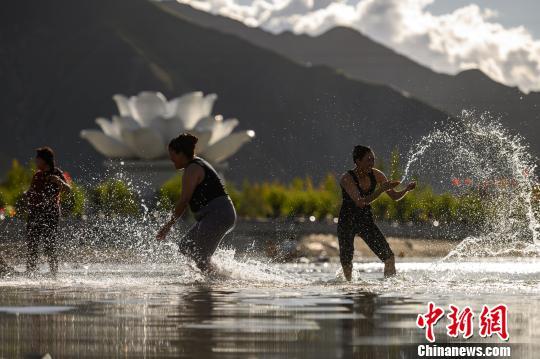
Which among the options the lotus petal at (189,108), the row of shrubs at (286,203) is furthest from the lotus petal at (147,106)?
the row of shrubs at (286,203)

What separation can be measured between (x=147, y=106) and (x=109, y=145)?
3.48 meters

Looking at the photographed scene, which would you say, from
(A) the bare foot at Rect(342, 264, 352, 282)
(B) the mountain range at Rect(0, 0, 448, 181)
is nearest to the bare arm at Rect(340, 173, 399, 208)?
(A) the bare foot at Rect(342, 264, 352, 282)

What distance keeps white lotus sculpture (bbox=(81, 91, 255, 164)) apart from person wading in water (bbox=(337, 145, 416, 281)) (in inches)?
1312

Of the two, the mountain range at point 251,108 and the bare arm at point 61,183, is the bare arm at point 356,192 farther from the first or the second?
the mountain range at point 251,108

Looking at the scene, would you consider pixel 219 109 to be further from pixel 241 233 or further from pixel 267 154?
pixel 241 233

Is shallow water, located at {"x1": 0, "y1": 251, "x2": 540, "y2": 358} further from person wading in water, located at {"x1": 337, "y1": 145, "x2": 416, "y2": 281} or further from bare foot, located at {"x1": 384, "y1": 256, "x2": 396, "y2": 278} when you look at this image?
person wading in water, located at {"x1": 337, "y1": 145, "x2": 416, "y2": 281}

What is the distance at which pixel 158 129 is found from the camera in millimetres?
48719

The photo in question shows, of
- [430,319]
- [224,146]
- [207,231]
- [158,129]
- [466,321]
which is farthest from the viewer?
[224,146]

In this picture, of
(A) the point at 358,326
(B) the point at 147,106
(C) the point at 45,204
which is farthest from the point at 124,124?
(A) the point at 358,326

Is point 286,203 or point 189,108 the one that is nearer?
point 286,203

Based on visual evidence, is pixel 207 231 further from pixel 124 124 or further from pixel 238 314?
pixel 124 124

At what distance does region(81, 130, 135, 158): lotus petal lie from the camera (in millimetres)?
47531

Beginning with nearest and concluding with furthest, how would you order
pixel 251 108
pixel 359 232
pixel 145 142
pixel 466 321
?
pixel 466 321 < pixel 359 232 < pixel 145 142 < pixel 251 108

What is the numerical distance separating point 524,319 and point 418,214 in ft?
102
